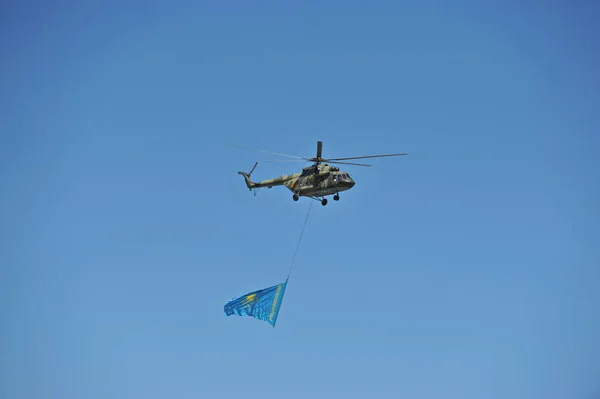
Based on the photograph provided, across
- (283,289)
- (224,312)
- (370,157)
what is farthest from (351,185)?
(224,312)

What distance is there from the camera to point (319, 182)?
8375 cm

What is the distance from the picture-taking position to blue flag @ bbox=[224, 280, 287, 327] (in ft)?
262

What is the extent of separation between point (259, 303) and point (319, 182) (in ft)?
44.4

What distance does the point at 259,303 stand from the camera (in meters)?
80.4

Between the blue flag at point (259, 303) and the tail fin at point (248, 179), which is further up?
the tail fin at point (248, 179)

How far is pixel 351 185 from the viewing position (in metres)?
82.7

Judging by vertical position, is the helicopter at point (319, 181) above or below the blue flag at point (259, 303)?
above

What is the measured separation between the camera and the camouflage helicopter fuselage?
82.6 m

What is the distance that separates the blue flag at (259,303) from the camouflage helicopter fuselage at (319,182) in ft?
34.0

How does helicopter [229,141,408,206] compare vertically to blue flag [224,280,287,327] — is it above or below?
above

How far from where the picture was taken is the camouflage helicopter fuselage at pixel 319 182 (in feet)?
271

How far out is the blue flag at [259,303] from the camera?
262 ft

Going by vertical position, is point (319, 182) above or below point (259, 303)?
above

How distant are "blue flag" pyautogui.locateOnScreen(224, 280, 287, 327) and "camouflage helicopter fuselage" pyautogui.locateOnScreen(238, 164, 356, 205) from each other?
10.4m
